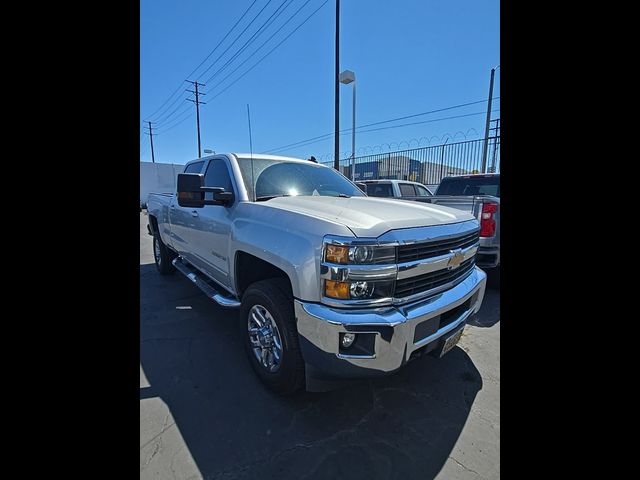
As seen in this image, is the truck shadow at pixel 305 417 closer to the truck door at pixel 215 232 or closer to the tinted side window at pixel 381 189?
the truck door at pixel 215 232

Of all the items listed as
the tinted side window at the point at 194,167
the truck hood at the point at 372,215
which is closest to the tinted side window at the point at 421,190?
the tinted side window at the point at 194,167

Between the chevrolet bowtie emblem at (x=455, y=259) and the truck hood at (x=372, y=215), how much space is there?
9.6 inches

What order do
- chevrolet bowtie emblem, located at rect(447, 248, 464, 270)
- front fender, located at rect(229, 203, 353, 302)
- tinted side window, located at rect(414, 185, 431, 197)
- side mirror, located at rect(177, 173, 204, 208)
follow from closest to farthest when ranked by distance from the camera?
1. front fender, located at rect(229, 203, 353, 302)
2. chevrolet bowtie emblem, located at rect(447, 248, 464, 270)
3. side mirror, located at rect(177, 173, 204, 208)
4. tinted side window, located at rect(414, 185, 431, 197)

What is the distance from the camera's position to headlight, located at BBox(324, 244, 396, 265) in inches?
71.4

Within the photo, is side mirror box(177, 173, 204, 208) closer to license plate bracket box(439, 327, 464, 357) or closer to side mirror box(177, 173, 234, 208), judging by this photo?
side mirror box(177, 173, 234, 208)

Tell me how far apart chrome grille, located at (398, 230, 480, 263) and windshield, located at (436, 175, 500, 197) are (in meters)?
4.66

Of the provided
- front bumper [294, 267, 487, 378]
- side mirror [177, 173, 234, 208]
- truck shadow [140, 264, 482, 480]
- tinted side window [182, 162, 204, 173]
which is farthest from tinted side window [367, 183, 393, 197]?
front bumper [294, 267, 487, 378]

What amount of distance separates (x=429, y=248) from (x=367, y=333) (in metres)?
0.78

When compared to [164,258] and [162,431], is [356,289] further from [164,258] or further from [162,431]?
[164,258]

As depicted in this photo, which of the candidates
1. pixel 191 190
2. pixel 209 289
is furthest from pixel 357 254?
pixel 209 289
